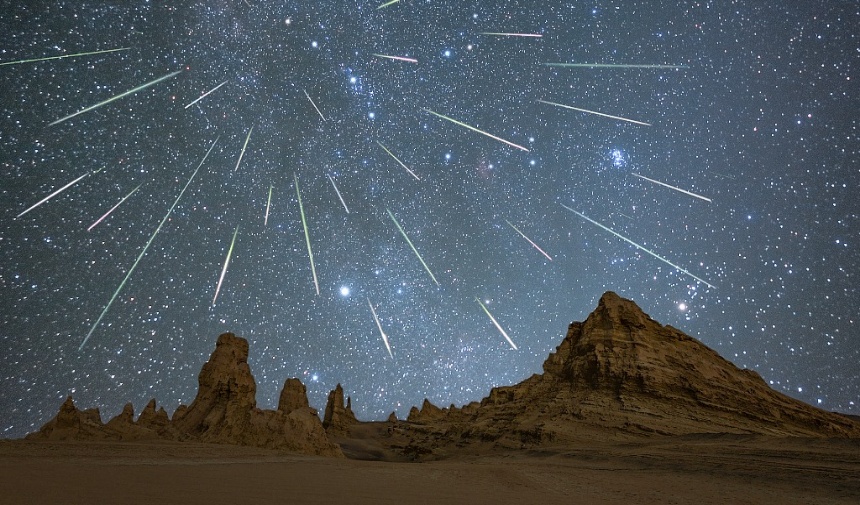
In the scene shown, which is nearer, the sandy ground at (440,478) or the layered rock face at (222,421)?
the sandy ground at (440,478)

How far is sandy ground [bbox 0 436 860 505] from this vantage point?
684cm

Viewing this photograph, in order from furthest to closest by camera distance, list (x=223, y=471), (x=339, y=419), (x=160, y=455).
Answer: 1. (x=339, y=419)
2. (x=160, y=455)
3. (x=223, y=471)

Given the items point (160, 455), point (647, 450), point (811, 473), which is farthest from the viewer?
point (647, 450)

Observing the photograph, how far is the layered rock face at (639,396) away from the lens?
28953 millimetres

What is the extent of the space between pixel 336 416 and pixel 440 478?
55.5 meters

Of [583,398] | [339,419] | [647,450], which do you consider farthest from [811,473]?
[339,419]

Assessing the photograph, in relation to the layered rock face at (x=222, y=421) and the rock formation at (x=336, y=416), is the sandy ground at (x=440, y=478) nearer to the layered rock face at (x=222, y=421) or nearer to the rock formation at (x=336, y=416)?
the layered rock face at (x=222, y=421)

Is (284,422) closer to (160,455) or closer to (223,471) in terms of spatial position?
(160,455)

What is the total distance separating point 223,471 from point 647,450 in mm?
20010

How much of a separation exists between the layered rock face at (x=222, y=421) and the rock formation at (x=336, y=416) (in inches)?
1172

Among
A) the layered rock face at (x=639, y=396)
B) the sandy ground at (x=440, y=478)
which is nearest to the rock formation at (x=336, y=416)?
the layered rock face at (x=639, y=396)

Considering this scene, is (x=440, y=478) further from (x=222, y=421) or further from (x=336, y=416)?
(x=336, y=416)

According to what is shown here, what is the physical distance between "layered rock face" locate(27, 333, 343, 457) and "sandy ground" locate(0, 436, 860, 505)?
511 centimetres

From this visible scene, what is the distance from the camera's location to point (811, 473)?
486 inches
